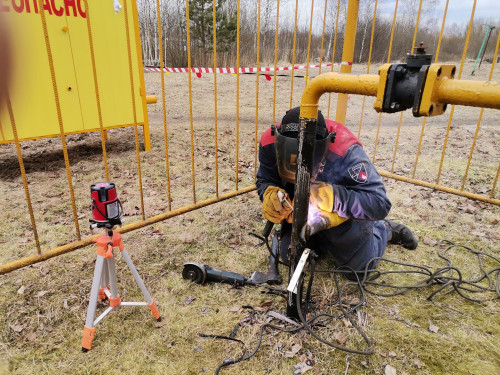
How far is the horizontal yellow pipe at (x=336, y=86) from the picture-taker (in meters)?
1.45

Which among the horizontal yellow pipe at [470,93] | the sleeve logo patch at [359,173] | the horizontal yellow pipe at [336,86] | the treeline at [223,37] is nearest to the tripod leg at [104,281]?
the horizontal yellow pipe at [336,86]

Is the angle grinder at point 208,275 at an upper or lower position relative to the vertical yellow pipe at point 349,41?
lower

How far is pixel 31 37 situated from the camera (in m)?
4.34

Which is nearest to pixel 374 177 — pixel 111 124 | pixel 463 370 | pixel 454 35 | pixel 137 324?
pixel 463 370

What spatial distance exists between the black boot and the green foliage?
77.6 feet

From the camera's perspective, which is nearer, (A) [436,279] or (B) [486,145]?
(A) [436,279]

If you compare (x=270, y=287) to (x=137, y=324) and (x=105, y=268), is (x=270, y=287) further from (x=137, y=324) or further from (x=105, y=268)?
(x=105, y=268)

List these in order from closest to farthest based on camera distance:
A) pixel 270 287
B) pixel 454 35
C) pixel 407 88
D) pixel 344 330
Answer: pixel 407 88 < pixel 344 330 < pixel 270 287 < pixel 454 35

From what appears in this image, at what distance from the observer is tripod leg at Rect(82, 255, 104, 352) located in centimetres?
190

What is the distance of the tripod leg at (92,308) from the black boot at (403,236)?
2484 mm

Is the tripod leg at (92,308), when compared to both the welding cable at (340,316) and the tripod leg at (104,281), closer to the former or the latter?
the tripod leg at (104,281)

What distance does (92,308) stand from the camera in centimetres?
192

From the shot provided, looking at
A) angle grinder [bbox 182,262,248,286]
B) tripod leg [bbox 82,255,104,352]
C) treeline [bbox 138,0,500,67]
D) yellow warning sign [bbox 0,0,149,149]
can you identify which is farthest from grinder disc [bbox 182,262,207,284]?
Answer: treeline [bbox 138,0,500,67]

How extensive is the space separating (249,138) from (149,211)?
11.7 ft
